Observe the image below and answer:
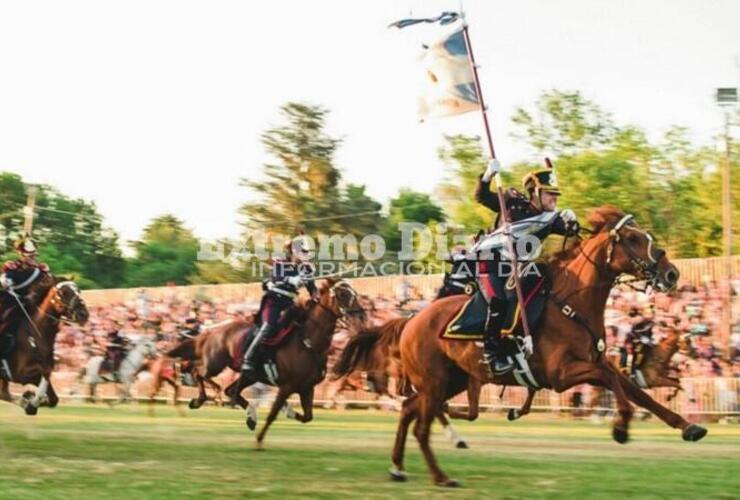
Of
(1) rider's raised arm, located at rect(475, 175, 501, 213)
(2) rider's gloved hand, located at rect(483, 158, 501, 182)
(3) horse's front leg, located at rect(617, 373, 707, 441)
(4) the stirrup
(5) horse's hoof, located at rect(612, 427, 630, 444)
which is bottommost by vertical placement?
(5) horse's hoof, located at rect(612, 427, 630, 444)

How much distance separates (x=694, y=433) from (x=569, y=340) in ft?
6.42

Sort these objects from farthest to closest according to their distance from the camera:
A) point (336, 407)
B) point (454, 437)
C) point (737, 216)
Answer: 1. point (737, 216)
2. point (336, 407)
3. point (454, 437)

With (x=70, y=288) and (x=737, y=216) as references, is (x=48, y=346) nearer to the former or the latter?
(x=70, y=288)

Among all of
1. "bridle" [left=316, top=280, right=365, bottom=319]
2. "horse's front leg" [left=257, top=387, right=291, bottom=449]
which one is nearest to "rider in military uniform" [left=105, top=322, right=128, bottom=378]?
"bridle" [left=316, top=280, right=365, bottom=319]

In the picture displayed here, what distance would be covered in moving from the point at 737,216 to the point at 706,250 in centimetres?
255

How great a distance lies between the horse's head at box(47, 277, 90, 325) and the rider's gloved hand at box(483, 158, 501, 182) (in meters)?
9.85

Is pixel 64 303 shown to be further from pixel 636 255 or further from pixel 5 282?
pixel 636 255

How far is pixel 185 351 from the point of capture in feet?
87.3

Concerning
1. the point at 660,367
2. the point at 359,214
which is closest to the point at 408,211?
the point at 359,214

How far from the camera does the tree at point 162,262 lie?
9512cm

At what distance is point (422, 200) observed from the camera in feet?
273

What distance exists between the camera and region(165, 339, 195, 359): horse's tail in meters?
26.4

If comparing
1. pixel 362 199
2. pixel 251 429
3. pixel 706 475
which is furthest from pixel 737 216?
pixel 706 475

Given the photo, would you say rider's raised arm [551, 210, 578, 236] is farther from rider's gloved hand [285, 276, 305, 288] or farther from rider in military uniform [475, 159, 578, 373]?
rider's gloved hand [285, 276, 305, 288]
